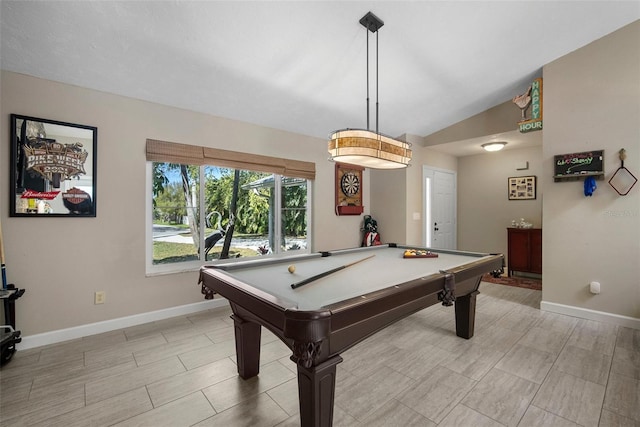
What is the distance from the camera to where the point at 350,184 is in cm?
507

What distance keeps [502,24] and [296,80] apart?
2.14 meters

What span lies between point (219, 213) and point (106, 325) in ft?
5.59

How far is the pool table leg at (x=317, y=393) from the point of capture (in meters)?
1.31

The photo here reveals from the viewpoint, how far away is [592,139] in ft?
10.5

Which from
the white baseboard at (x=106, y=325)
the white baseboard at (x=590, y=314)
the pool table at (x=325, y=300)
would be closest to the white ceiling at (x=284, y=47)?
the pool table at (x=325, y=300)

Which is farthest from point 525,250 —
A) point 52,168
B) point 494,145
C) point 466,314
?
point 52,168

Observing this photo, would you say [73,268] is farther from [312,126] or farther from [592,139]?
[592,139]

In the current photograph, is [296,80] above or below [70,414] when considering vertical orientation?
above

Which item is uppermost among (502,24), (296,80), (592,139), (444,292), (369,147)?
(502,24)

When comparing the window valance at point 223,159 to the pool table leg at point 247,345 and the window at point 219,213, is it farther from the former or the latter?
the pool table leg at point 247,345

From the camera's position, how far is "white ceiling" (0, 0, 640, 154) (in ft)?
7.40

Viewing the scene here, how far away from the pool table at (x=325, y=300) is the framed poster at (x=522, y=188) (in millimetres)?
3580

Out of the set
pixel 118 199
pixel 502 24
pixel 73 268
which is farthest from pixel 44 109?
pixel 502 24

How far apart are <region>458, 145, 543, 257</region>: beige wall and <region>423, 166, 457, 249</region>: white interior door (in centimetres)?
24
